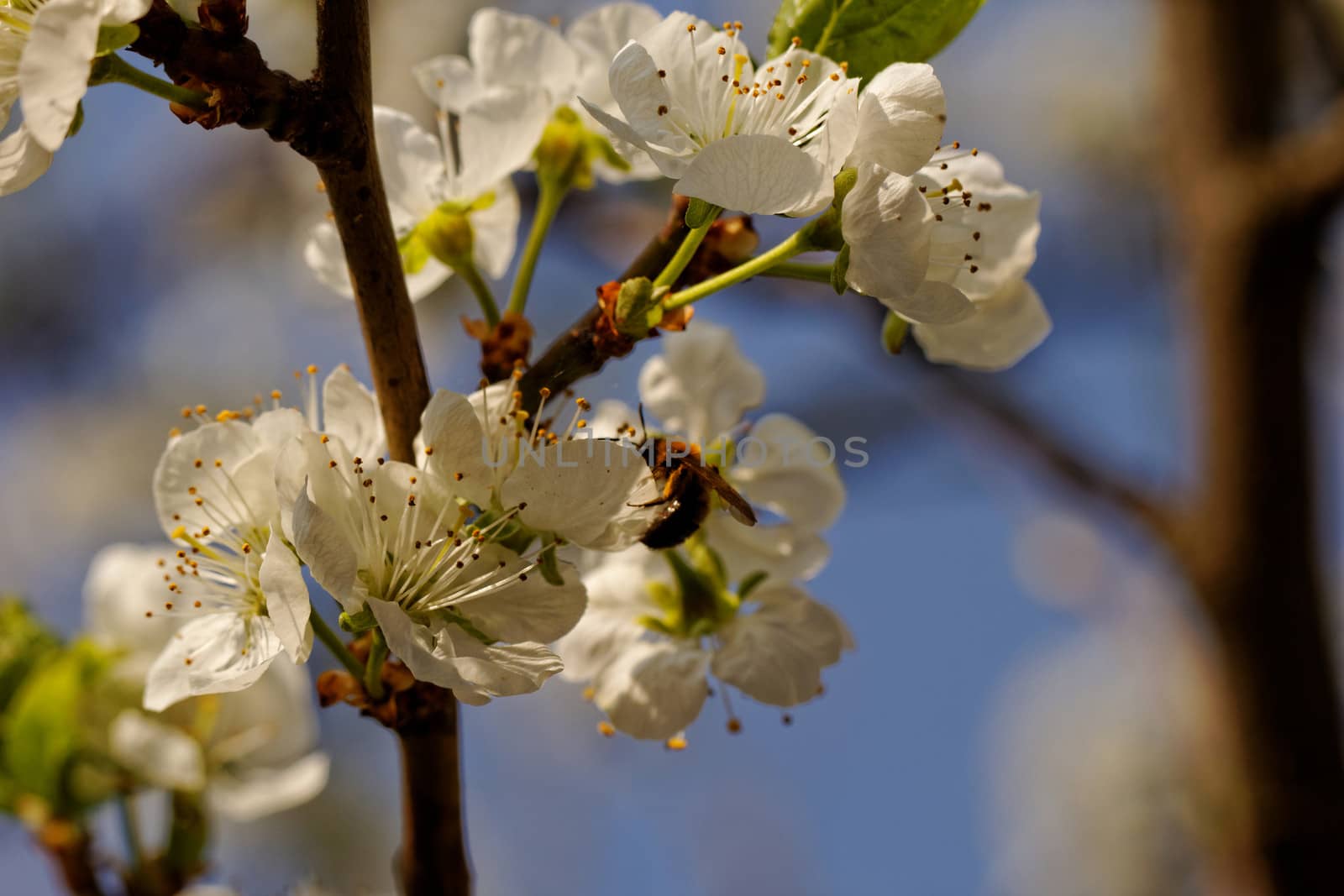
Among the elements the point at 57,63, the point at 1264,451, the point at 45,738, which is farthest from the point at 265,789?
the point at 1264,451

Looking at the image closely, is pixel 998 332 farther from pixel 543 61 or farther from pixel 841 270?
pixel 543 61

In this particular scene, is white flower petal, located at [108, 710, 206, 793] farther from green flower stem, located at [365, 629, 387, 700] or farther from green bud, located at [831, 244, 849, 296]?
green bud, located at [831, 244, 849, 296]

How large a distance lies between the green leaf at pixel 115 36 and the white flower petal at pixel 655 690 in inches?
21.3

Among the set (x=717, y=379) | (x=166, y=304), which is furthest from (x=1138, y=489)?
(x=166, y=304)

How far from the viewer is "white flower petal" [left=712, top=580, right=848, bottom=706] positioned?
0.91 m

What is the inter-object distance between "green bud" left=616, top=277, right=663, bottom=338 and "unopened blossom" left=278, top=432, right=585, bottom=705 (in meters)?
0.15

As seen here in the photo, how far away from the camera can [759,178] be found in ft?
2.24

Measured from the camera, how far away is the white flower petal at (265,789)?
4.12 ft

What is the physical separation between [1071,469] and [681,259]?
1632mm

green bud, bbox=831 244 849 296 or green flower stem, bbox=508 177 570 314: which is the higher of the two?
green flower stem, bbox=508 177 570 314

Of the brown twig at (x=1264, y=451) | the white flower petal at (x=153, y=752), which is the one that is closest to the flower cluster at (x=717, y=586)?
the white flower petal at (x=153, y=752)

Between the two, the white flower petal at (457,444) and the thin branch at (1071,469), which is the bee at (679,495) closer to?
the white flower petal at (457,444)

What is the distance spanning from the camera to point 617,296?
79 cm

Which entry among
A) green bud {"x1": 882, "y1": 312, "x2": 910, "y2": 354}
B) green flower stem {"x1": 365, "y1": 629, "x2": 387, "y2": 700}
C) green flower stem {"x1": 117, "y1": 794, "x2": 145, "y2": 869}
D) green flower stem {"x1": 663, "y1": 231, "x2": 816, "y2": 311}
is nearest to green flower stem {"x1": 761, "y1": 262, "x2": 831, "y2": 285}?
green flower stem {"x1": 663, "y1": 231, "x2": 816, "y2": 311}
